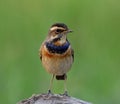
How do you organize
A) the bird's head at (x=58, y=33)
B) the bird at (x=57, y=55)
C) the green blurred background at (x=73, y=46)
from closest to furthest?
the bird's head at (x=58, y=33) → the bird at (x=57, y=55) → the green blurred background at (x=73, y=46)

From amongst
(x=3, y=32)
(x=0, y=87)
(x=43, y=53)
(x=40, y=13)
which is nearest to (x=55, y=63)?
(x=43, y=53)

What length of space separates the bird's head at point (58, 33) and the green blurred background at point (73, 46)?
1.46m

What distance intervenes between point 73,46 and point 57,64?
2640mm

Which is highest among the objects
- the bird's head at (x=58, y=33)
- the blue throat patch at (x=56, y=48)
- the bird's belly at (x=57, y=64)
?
the bird's head at (x=58, y=33)

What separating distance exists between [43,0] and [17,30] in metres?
2.48

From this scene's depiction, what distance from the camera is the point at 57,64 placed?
29.3 feet

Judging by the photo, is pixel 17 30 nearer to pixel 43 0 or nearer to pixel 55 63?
pixel 43 0

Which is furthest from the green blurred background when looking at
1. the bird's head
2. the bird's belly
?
the bird's head

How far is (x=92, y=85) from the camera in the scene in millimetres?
10617

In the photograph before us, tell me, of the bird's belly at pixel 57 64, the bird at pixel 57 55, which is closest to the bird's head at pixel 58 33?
the bird at pixel 57 55

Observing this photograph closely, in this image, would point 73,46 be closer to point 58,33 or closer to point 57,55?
point 57,55

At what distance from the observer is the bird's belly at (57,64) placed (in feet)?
29.1

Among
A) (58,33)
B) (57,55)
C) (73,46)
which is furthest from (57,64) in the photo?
(73,46)

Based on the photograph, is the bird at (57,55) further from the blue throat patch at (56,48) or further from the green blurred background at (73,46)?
the green blurred background at (73,46)
